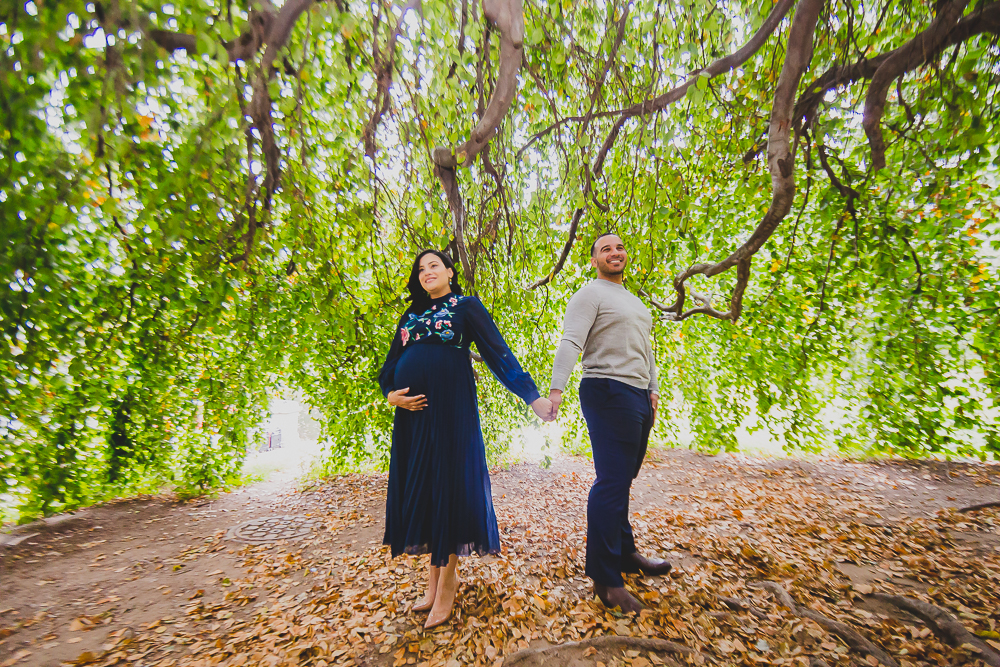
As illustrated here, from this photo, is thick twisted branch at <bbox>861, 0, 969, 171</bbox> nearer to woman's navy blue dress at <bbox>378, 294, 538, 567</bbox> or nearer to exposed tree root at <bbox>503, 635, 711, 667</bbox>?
woman's navy blue dress at <bbox>378, 294, 538, 567</bbox>

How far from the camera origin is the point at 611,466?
1824 mm

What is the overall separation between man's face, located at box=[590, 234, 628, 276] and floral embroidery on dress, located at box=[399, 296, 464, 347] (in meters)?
0.73

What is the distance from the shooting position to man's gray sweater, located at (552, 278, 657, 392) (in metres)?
1.87

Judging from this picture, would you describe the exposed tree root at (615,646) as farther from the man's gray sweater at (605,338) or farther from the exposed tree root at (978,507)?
the exposed tree root at (978,507)

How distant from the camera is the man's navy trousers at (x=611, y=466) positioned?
1.82 m

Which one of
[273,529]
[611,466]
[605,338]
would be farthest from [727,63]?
[273,529]

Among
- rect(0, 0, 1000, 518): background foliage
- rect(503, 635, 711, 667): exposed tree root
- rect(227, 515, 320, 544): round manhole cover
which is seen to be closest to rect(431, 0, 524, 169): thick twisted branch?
rect(0, 0, 1000, 518): background foliage

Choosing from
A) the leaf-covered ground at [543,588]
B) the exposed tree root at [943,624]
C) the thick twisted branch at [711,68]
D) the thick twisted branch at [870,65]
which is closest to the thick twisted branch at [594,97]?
the thick twisted branch at [711,68]

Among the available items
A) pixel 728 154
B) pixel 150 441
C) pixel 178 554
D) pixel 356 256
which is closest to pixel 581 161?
pixel 728 154

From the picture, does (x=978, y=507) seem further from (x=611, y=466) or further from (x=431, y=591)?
(x=431, y=591)

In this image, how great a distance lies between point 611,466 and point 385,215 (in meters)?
2.50

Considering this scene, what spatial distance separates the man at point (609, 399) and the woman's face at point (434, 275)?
0.59 meters

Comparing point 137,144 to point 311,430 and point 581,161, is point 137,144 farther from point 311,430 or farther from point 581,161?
point 311,430

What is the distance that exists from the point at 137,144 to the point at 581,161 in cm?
266
